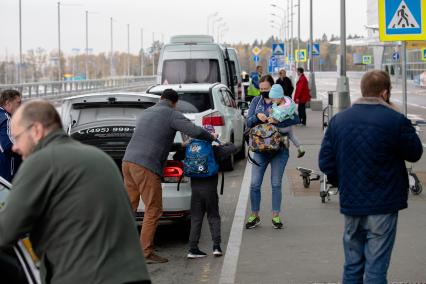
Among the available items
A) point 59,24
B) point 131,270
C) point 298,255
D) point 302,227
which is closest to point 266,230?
point 302,227

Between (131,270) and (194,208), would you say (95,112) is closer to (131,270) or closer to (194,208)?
(194,208)

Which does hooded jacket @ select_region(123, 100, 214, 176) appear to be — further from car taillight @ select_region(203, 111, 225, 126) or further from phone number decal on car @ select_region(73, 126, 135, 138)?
car taillight @ select_region(203, 111, 225, 126)

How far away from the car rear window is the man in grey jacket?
63.4ft

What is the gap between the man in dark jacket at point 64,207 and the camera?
4086 mm

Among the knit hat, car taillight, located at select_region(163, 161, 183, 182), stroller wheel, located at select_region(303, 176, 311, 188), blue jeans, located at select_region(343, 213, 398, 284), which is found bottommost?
stroller wheel, located at select_region(303, 176, 311, 188)

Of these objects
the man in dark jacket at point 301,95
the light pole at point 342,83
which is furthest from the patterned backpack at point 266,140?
the man in dark jacket at point 301,95

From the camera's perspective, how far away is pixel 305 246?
9977 millimetres

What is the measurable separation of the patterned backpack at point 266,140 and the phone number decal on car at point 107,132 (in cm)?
148

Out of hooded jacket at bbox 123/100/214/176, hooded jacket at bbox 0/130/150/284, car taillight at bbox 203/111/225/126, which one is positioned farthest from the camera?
car taillight at bbox 203/111/225/126

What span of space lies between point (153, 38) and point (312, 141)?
116596 millimetres

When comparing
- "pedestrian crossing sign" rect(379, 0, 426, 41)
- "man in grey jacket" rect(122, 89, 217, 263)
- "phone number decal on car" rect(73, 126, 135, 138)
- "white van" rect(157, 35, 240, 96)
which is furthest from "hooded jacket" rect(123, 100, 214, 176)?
"white van" rect(157, 35, 240, 96)

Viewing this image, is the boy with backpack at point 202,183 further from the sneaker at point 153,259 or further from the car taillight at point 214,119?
the car taillight at point 214,119

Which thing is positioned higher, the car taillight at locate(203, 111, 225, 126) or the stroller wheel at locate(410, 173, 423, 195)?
the car taillight at locate(203, 111, 225, 126)

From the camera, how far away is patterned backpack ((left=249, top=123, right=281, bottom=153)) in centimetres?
1088
